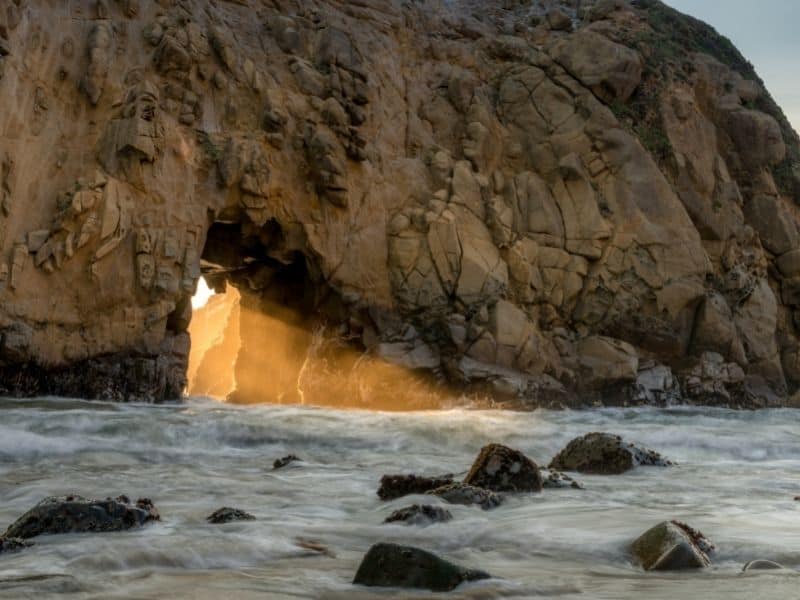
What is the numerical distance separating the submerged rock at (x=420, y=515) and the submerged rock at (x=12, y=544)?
7.22 ft

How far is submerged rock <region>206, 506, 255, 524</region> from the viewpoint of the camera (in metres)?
5.43

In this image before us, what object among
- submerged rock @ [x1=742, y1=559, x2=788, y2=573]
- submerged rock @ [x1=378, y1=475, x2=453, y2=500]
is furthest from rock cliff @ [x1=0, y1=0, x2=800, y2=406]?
submerged rock @ [x1=742, y1=559, x2=788, y2=573]

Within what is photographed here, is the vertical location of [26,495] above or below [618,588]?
below

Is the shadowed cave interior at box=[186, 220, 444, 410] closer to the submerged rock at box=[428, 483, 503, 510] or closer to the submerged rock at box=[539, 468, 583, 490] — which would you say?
the submerged rock at box=[539, 468, 583, 490]

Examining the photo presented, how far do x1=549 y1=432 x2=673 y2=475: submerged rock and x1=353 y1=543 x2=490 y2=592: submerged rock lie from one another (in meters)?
5.45

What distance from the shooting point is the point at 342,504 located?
21.7 feet

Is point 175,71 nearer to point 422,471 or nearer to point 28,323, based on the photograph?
point 28,323

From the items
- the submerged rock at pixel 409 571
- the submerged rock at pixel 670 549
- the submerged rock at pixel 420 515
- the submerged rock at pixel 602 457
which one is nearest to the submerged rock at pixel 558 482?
the submerged rock at pixel 602 457

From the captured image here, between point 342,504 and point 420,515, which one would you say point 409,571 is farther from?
point 342,504

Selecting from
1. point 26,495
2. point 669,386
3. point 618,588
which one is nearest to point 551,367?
point 669,386

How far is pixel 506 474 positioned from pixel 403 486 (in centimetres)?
89

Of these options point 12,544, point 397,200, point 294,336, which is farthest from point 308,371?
point 12,544

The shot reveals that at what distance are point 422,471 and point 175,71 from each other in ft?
37.9

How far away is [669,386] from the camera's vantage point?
20.6m
